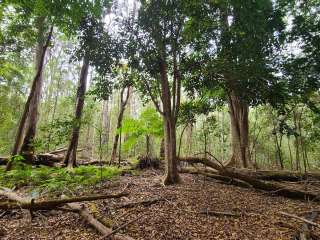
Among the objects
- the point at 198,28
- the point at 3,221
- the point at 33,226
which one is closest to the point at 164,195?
the point at 33,226

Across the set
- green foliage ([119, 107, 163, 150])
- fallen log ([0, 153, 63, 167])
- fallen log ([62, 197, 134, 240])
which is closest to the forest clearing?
fallen log ([62, 197, 134, 240])

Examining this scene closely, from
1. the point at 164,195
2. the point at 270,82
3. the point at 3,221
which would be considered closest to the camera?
the point at 3,221

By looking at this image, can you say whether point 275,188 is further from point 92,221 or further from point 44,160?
point 44,160

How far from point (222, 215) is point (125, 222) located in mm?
1760

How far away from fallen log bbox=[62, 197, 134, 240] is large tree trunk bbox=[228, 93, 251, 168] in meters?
7.45

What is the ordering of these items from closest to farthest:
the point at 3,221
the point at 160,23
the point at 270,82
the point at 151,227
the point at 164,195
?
the point at 151,227, the point at 3,221, the point at 164,195, the point at 270,82, the point at 160,23

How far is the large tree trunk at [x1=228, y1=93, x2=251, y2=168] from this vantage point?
1010 centimetres

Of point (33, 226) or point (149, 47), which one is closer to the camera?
point (33, 226)

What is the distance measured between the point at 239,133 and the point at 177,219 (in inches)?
291

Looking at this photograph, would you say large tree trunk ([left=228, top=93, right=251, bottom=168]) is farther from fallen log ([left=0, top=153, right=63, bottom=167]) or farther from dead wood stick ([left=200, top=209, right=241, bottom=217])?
fallen log ([left=0, top=153, right=63, bottom=167])

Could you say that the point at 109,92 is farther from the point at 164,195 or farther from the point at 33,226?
the point at 33,226

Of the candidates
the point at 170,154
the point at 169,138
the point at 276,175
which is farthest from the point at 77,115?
the point at 276,175

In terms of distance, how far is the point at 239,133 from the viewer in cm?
1068

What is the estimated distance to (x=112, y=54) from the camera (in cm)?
641
